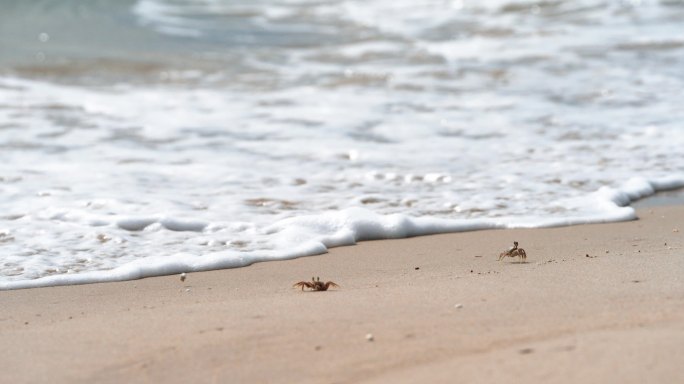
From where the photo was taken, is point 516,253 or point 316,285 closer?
point 316,285

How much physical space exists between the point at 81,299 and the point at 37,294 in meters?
0.18

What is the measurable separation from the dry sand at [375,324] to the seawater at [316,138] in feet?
1.30

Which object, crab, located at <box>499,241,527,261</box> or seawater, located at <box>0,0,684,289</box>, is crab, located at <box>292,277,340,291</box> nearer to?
seawater, located at <box>0,0,684,289</box>

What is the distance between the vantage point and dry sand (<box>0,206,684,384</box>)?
218 cm

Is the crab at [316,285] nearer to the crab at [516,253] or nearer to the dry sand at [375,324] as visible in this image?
the dry sand at [375,324]

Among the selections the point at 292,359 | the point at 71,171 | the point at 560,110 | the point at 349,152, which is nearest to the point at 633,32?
the point at 560,110

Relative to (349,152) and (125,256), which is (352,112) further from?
(125,256)

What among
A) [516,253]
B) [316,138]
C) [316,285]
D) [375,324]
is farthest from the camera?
[316,138]

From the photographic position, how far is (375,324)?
2518 millimetres

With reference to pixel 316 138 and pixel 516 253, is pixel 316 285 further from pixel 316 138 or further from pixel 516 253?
pixel 316 138

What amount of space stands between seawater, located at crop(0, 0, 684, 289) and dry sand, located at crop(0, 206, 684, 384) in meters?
0.40

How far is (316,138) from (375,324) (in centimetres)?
341

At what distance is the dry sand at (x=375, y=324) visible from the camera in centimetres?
218

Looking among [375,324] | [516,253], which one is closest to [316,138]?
[516,253]
